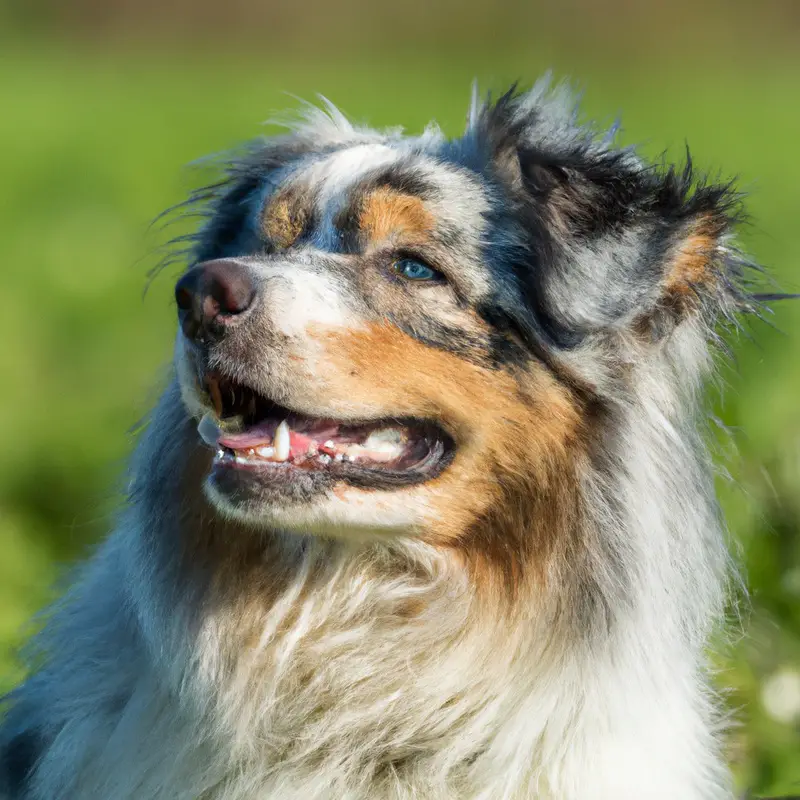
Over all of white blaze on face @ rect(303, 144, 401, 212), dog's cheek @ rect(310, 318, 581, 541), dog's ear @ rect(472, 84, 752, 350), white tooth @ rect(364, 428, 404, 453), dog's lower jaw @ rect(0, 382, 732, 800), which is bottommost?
dog's lower jaw @ rect(0, 382, 732, 800)

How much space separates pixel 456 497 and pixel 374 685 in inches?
20.9

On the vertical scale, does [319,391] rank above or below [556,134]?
below

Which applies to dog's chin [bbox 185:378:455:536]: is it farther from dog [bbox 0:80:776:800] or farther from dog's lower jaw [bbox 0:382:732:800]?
dog's lower jaw [bbox 0:382:732:800]

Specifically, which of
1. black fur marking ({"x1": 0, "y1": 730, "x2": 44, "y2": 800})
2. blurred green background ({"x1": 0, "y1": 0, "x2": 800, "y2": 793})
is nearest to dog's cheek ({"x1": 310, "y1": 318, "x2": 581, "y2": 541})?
blurred green background ({"x1": 0, "y1": 0, "x2": 800, "y2": 793})

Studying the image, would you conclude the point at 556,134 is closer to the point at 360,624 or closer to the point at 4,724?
the point at 360,624

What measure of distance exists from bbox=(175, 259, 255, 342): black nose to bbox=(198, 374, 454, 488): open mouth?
150 millimetres

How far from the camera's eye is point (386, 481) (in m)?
3.29

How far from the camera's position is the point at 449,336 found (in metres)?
3.38

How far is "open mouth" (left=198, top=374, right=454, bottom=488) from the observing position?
329cm

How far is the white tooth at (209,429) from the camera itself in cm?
345

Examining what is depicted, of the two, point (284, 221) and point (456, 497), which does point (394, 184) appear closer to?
point (284, 221)

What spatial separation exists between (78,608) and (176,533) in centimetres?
68

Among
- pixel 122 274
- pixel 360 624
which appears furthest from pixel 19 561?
pixel 122 274

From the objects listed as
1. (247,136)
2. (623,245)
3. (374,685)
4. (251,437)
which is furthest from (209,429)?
(247,136)
